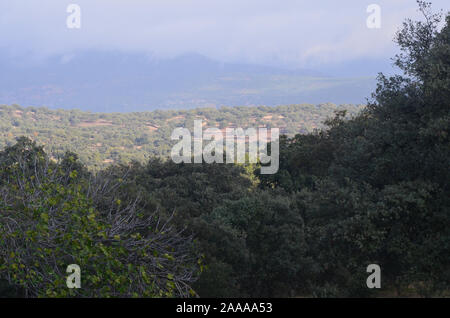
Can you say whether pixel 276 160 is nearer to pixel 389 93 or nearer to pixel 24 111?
pixel 389 93

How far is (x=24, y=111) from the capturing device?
170750 millimetres

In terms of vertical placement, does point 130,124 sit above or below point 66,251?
above

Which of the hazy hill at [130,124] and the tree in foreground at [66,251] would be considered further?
the hazy hill at [130,124]

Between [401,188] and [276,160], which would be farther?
[276,160]

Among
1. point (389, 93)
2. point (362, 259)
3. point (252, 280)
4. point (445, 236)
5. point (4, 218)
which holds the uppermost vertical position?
point (389, 93)

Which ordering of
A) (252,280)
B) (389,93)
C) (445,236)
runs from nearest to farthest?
(445,236) → (389,93) → (252,280)

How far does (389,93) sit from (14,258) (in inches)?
372

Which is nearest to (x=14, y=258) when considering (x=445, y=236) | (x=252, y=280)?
(x=252, y=280)

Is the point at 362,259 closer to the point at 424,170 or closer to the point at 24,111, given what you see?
the point at 424,170

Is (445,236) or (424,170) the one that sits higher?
(424,170)

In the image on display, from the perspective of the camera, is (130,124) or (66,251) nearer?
(66,251)

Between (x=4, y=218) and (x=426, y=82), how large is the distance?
368 inches

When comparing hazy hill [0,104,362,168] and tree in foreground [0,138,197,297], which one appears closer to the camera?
tree in foreground [0,138,197,297]
